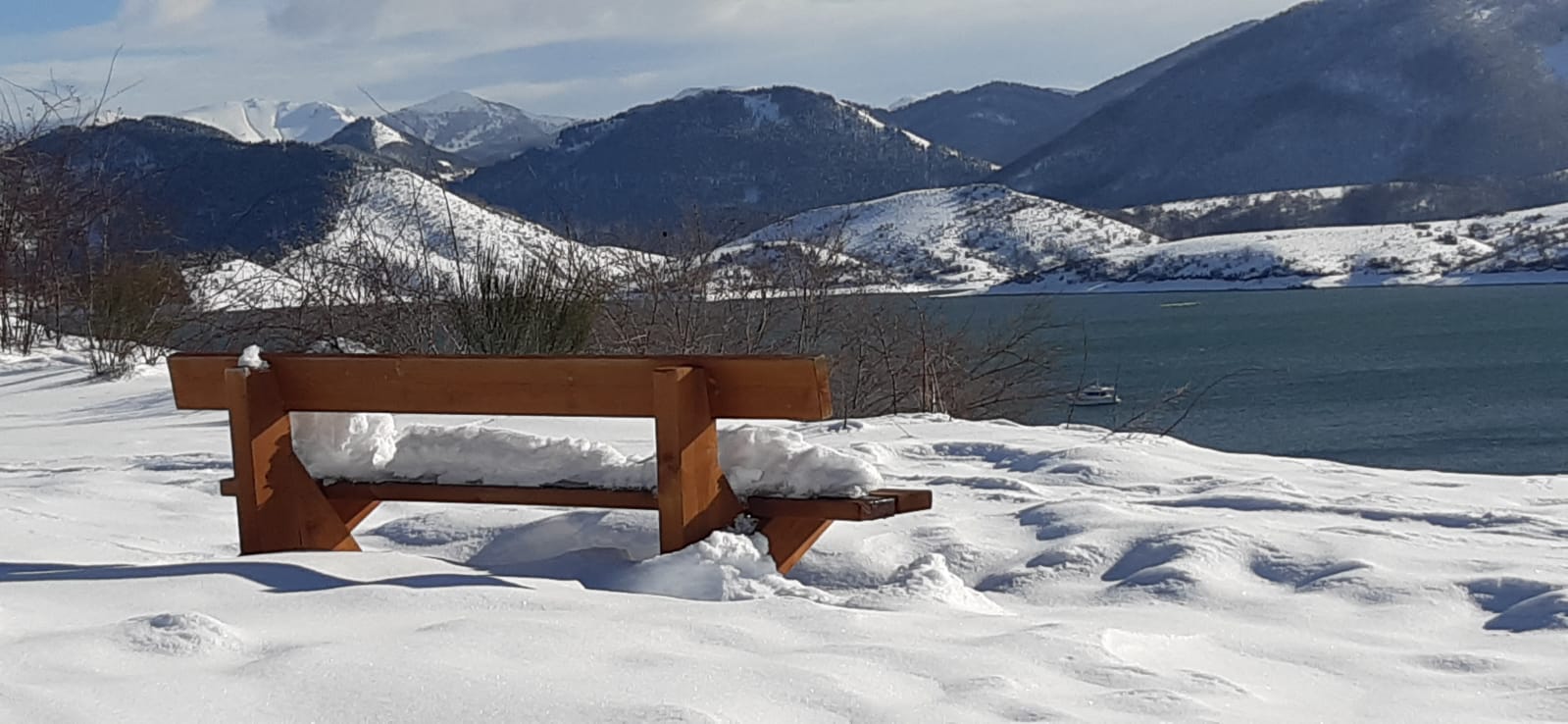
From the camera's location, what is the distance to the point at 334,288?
13.1 meters

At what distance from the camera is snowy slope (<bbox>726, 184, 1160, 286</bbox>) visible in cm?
10700

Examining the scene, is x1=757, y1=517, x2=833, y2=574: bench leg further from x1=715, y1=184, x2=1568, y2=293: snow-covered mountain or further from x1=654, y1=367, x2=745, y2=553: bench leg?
x1=715, y1=184, x2=1568, y2=293: snow-covered mountain

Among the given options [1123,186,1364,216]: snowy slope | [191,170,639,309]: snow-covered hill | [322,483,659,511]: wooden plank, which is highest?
[1123,186,1364,216]: snowy slope

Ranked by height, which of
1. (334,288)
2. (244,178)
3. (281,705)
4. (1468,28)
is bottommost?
(281,705)

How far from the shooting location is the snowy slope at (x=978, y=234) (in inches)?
4213

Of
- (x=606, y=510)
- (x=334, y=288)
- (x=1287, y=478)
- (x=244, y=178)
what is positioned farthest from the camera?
(x=244, y=178)

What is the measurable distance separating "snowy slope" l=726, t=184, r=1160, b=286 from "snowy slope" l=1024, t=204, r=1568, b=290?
275 inches

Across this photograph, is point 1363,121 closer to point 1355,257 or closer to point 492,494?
point 1355,257

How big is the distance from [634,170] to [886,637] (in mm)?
183157

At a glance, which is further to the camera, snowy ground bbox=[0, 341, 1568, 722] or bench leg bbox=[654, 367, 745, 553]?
bench leg bbox=[654, 367, 745, 553]

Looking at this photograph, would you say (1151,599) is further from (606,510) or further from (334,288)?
(334,288)

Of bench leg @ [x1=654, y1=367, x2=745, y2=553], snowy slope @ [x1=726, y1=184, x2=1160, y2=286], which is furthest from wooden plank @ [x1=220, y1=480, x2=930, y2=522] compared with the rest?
snowy slope @ [x1=726, y1=184, x2=1160, y2=286]

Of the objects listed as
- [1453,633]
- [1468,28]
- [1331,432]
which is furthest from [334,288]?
[1468,28]

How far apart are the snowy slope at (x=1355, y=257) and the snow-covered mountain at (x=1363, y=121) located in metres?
74.7
